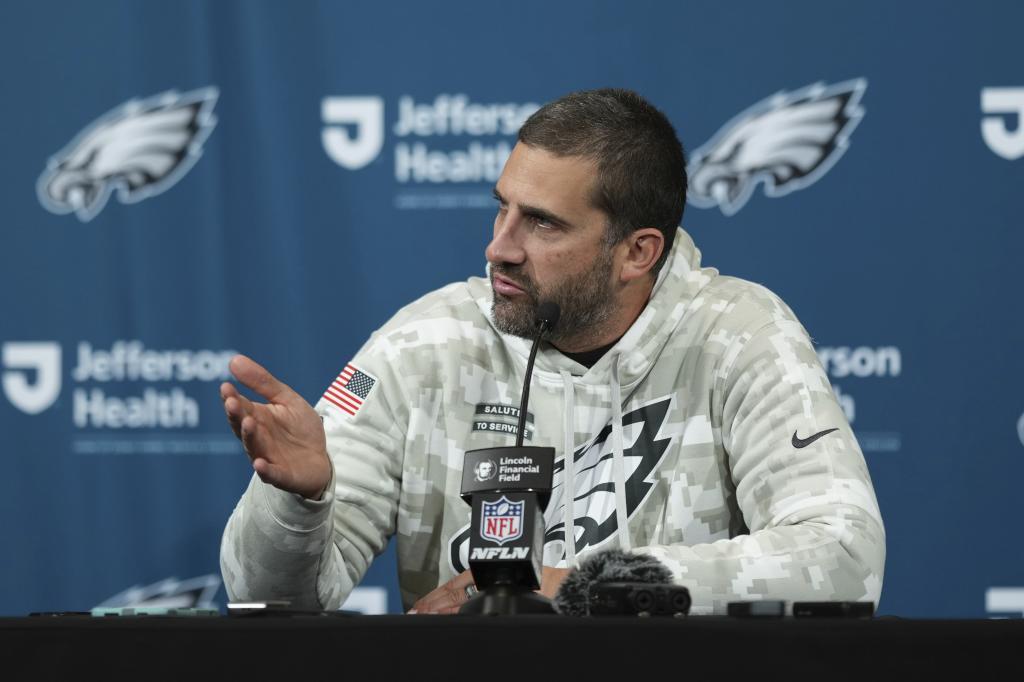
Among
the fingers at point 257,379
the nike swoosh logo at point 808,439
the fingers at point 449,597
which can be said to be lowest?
the fingers at point 449,597

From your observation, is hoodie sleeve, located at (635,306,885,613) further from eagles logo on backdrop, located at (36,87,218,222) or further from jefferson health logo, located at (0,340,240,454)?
eagles logo on backdrop, located at (36,87,218,222)

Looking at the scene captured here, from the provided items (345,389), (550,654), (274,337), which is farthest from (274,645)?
(274,337)

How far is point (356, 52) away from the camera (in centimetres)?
291

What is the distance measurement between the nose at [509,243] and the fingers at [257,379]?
0.54 meters

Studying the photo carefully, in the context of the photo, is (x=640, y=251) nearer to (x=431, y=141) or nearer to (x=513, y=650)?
(x=431, y=141)

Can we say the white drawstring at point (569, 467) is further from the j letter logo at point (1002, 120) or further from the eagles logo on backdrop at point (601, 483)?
Answer: the j letter logo at point (1002, 120)

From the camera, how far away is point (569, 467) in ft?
6.57

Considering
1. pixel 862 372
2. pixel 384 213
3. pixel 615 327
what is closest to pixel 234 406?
pixel 615 327

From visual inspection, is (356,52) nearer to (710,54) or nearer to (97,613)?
(710,54)

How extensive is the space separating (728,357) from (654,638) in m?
1.11

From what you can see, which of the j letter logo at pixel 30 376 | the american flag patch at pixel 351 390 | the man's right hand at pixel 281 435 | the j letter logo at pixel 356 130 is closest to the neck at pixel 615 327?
the american flag patch at pixel 351 390

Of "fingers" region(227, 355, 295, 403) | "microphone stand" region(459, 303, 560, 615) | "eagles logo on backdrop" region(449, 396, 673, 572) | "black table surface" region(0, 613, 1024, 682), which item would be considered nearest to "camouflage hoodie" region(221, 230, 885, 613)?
"eagles logo on backdrop" region(449, 396, 673, 572)

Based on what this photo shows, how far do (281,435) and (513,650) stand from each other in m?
0.73

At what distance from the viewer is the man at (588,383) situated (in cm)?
198
